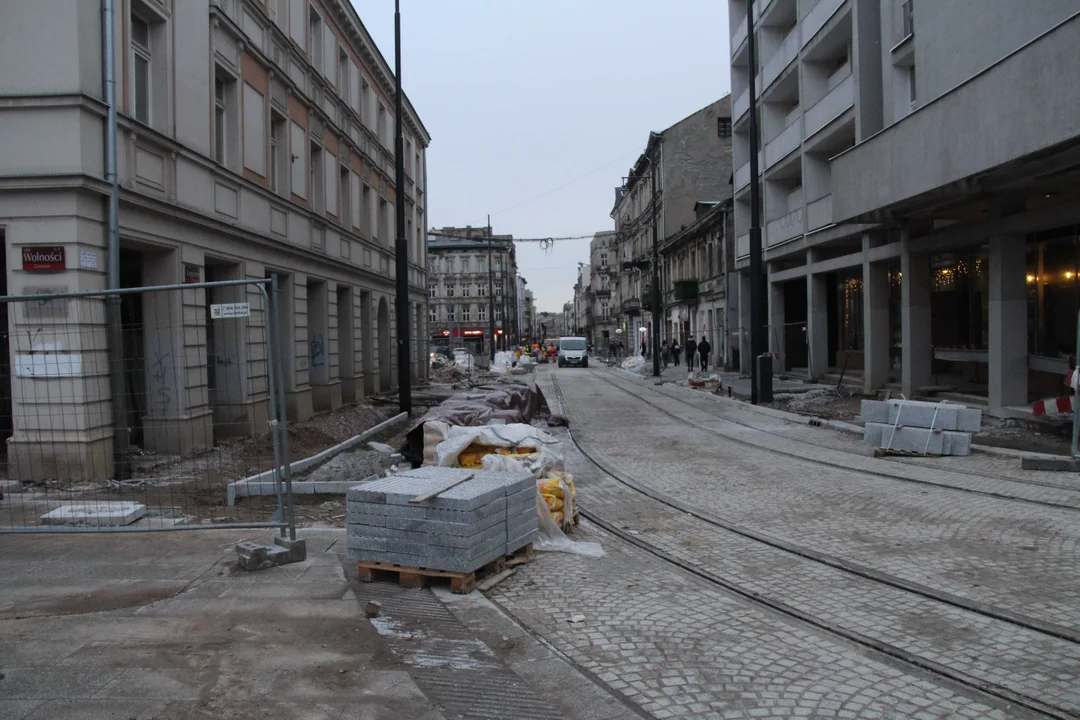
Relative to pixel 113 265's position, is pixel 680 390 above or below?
below

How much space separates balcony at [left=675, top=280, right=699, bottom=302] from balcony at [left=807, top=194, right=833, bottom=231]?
2112cm

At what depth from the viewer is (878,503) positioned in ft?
29.0

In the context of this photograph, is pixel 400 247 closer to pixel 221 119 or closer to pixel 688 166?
pixel 221 119

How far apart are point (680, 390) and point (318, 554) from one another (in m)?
22.3

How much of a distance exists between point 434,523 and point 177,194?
892 centimetres

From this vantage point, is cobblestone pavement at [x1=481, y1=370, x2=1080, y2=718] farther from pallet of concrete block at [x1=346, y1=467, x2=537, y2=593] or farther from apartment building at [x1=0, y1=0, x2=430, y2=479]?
apartment building at [x1=0, y1=0, x2=430, y2=479]

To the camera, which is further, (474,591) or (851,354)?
(851,354)

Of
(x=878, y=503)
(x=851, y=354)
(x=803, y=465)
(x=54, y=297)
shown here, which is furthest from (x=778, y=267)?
(x=54, y=297)

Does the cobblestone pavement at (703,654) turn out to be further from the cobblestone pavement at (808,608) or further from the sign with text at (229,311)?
the sign with text at (229,311)

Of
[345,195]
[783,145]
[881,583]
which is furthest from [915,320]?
[345,195]

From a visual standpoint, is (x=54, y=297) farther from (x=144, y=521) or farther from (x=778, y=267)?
(x=778, y=267)

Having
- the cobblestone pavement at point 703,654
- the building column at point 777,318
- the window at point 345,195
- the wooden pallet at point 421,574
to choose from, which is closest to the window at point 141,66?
the wooden pallet at point 421,574

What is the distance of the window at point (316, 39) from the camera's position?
67.2ft

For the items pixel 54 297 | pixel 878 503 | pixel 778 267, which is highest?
pixel 778 267
